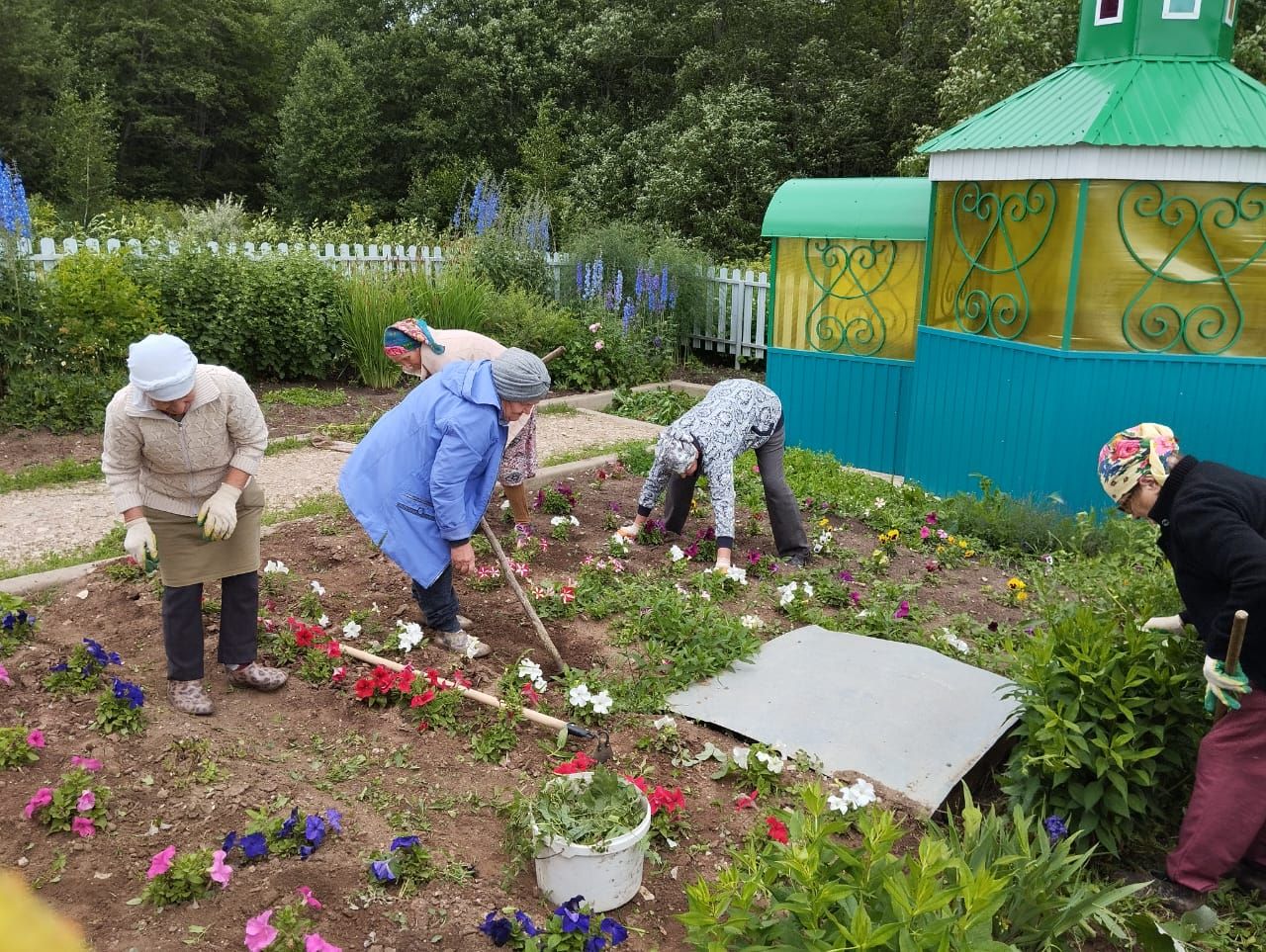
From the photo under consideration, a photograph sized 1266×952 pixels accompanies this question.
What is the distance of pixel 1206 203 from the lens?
259 inches

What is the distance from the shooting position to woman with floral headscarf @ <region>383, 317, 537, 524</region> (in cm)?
602

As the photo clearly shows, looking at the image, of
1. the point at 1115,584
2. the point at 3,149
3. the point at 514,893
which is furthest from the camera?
the point at 3,149

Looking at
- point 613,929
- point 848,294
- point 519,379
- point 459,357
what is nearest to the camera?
point 613,929

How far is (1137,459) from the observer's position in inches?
127

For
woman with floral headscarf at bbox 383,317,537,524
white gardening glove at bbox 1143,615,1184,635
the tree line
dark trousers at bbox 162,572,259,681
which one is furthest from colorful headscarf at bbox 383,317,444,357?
the tree line

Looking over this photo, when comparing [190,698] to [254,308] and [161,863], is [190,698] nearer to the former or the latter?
[161,863]

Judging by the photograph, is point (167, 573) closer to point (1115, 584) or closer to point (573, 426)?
point (1115, 584)

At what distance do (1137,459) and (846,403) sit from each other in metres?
5.48

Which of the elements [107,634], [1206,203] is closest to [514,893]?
[107,634]

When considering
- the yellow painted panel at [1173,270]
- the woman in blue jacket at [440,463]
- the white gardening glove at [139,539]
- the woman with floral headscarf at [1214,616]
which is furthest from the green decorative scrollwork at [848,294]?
the white gardening glove at [139,539]

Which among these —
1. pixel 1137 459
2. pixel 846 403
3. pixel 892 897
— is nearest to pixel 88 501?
pixel 846 403

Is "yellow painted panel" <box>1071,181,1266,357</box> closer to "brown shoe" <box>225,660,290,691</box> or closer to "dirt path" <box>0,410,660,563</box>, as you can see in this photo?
"dirt path" <box>0,410,660,563</box>

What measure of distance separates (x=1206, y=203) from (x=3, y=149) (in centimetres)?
2756

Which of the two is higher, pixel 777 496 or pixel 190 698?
pixel 777 496
